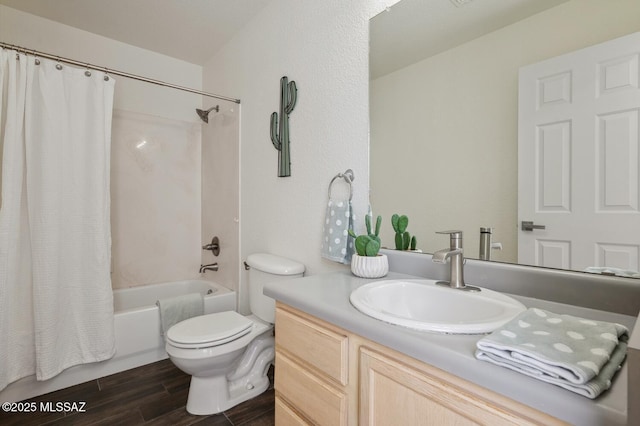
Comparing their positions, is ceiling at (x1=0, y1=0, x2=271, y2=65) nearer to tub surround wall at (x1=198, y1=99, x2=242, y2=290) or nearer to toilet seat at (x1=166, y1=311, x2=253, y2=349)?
tub surround wall at (x1=198, y1=99, x2=242, y2=290)

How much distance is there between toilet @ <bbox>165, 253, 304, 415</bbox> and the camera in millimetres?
1497

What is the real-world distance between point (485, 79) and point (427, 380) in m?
0.99

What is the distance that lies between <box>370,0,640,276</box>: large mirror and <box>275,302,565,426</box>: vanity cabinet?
0.57 metres

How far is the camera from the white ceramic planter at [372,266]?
1.21 m

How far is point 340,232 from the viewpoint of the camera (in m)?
1.41

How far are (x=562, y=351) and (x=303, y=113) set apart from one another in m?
1.54

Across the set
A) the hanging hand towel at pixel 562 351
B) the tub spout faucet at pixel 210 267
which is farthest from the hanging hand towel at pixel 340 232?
the tub spout faucet at pixel 210 267

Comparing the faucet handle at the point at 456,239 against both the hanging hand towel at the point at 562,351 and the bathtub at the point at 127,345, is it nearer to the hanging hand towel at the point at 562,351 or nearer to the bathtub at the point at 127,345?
the hanging hand towel at the point at 562,351

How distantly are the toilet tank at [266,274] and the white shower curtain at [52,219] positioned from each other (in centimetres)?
90

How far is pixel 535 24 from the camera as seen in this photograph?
37.2 inches

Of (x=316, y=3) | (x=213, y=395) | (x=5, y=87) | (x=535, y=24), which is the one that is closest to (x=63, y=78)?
(x=5, y=87)

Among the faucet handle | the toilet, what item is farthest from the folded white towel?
the faucet handle

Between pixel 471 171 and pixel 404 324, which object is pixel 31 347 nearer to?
pixel 404 324

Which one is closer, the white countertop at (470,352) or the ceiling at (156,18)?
the white countertop at (470,352)
